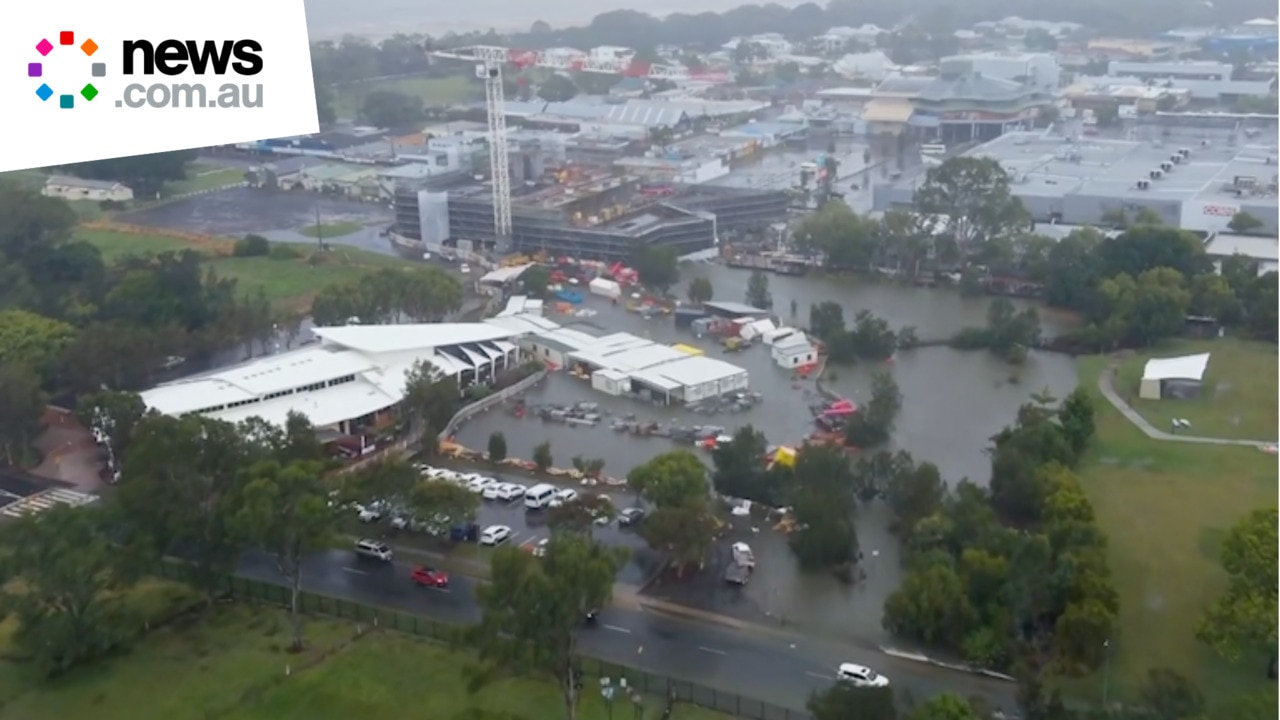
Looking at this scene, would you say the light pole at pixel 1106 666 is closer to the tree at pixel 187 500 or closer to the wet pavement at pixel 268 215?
the tree at pixel 187 500

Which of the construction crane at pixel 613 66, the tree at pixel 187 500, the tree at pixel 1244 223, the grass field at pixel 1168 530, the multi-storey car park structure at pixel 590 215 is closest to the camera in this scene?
the grass field at pixel 1168 530

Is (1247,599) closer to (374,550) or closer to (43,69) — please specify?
(374,550)

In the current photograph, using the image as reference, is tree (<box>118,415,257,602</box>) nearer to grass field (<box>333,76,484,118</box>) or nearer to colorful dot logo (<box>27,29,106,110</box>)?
colorful dot logo (<box>27,29,106,110</box>)

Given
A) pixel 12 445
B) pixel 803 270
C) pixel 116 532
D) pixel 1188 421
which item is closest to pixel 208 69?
pixel 116 532

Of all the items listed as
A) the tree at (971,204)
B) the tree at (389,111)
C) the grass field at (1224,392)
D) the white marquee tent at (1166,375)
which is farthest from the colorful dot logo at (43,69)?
the tree at (389,111)

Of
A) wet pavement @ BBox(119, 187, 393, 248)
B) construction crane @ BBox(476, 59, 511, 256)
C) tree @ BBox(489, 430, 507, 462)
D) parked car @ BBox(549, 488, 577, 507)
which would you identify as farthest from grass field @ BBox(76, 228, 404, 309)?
parked car @ BBox(549, 488, 577, 507)

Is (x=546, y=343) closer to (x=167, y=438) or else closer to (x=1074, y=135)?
(x=167, y=438)
